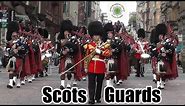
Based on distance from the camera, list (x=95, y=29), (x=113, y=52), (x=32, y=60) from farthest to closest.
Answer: (x=32, y=60) → (x=113, y=52) → (x=95, y=29)

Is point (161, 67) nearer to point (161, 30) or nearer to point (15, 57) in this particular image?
point (161, 30)

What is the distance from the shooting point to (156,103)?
11.3 metres

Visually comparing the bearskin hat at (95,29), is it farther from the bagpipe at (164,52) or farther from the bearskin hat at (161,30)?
the bearskin hat at (161,30)

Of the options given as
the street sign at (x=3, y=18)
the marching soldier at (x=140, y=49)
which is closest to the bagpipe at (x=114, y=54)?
the marching soldier at (x=140, y=49)

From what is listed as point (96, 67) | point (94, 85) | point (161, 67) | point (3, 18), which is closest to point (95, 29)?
point (96, 67)

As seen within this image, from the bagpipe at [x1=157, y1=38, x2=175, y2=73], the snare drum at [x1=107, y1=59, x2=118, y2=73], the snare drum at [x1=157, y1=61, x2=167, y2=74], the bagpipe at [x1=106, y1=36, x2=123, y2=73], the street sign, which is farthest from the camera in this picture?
the street sign

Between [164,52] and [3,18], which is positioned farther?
[3,18]

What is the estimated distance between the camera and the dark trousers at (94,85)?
36.1 ft

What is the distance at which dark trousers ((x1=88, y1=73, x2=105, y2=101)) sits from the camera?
11000mm

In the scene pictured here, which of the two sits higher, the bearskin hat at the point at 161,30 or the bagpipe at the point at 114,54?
the bearskin hat at the point at 161,30

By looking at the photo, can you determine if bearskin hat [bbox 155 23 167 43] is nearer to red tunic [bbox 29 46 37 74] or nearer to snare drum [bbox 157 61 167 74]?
snare drum [bbox 157 61 167 74]

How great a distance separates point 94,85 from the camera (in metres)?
11.1

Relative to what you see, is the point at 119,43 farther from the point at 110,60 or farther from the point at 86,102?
the point at 86,102

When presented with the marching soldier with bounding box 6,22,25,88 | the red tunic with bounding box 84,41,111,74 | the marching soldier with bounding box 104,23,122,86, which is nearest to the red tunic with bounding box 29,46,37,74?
the marching soldier with bounding box 6,22,25,88
